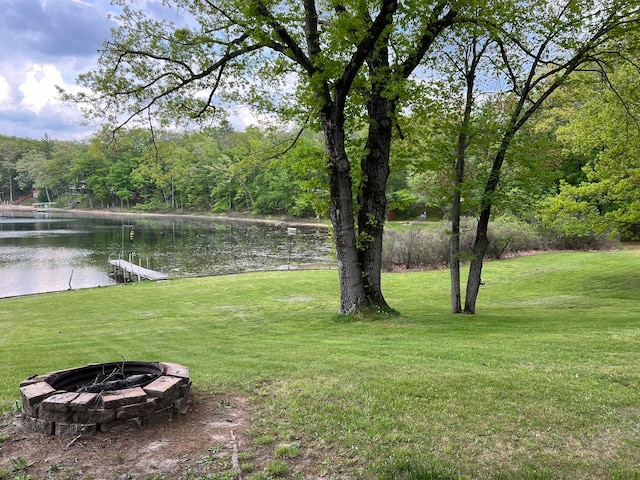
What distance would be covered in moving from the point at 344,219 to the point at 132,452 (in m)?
7.21

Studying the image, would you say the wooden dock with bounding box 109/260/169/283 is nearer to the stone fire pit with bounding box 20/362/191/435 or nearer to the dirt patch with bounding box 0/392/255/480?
the stone fire pit with bounding box 20/362/191/435

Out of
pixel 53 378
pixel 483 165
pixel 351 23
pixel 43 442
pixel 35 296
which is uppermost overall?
pixel 351 23

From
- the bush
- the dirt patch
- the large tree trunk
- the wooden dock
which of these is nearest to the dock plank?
the wooden dock

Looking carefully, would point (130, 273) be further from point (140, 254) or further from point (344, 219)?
point (344, 219)

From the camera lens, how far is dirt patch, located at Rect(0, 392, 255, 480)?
2.90m

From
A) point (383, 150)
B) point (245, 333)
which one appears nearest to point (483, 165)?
point (383, 150)

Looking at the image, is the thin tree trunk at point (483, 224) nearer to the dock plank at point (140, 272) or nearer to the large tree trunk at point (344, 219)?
the large tree trunk at point (344, 219)

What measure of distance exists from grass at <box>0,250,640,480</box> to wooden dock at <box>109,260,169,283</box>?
8.15 meters

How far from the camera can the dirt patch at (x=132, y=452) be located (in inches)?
114

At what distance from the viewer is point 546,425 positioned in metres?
3.53

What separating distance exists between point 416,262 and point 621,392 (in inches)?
772

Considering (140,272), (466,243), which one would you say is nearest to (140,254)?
(140,272)

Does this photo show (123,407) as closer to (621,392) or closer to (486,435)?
(486,435)

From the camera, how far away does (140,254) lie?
3253 cm
